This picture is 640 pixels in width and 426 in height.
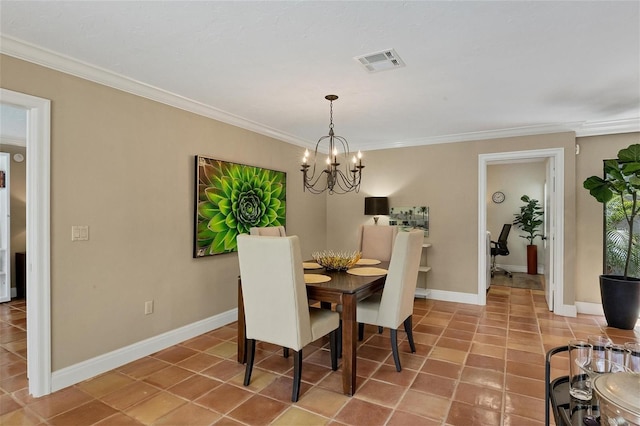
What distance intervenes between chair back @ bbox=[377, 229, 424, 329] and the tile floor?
441mm

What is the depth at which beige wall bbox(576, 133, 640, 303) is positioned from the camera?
4.33 m

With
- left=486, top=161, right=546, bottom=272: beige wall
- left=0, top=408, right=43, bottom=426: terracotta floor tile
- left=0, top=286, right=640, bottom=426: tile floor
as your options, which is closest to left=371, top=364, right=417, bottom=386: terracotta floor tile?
left=0, top=286, right=640, bottom=426: tile floor

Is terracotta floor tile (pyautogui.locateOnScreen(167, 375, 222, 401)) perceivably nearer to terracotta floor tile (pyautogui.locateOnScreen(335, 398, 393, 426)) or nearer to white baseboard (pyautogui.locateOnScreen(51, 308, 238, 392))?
white baseboard (pyautogui.locateOnScreen(51, 308, 238, 392))

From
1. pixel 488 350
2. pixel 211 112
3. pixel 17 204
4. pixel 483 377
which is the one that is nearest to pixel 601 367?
pixel 483 377

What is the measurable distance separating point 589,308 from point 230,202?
4619 millimetres

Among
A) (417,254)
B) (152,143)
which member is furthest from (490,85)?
(152,143)

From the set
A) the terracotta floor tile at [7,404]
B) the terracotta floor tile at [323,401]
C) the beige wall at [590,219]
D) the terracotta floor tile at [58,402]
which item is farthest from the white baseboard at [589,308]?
the terracotta floor tile at [7,404]

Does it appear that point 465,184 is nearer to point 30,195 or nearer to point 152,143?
point 152,143

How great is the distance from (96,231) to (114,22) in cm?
153

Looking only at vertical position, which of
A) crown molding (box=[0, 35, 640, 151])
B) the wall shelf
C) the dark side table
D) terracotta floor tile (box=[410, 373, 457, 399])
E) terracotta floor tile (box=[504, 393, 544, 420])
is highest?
crown molding (box=[0, 35, 640, 151])

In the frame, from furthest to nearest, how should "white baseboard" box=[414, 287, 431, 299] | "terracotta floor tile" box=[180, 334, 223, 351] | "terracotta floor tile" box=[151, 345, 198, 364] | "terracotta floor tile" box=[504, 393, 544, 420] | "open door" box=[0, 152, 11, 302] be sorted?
"white baseboard" box=[414, 287, 431, 299] < "open door" box=[0, 152, 11, 302] < "terracotta floor tile" box=[180, 334, 223, 351] < "terracotta floor tile" box=[151, 345, 198, 364] < "terracotta floor tile" box=[504, 393, 544, 420]

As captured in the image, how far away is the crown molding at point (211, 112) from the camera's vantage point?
235 cm

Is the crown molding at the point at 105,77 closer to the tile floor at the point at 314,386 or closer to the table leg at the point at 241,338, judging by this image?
the table leg at the point at 241,338

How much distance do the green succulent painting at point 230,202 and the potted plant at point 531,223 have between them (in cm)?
536
